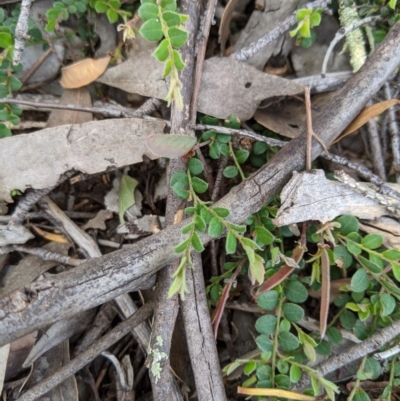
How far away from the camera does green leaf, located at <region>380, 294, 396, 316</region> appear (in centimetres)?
168

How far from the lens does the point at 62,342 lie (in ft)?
6.23

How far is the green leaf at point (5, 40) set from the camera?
6.06 feet

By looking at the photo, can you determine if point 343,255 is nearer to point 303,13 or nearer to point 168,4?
point 303,13

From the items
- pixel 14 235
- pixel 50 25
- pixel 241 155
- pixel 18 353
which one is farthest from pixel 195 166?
pixel 18 353

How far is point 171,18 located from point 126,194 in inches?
33.9

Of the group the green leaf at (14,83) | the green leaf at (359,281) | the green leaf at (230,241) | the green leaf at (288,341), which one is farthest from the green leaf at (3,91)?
the green leaf at (359,281)

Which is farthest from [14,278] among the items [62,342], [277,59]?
[277,59]

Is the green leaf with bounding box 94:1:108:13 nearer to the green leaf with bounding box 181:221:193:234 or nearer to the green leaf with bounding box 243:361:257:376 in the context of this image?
the green leaf with bounding box 181:221:193:234

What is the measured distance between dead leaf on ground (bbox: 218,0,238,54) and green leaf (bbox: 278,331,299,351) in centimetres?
134

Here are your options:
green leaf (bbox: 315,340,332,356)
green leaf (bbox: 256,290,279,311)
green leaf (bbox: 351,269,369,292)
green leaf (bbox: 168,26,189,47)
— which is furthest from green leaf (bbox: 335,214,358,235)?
green leaf (bbox: 168,26,189,47)

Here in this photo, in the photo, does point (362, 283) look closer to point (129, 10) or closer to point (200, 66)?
point (200, 66)

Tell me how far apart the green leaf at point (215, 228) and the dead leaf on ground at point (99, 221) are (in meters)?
0.70

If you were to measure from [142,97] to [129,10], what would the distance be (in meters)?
0.44

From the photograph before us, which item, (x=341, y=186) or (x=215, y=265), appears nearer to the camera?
(x=341, y=186)
